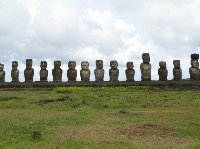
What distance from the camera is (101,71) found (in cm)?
3009

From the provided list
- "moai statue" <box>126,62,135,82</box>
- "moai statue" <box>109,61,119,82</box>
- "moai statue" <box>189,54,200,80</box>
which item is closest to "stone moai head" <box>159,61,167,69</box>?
"moai statue" <box>189,54,200,80</box>

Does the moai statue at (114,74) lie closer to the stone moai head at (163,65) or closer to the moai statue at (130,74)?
the moai statue at (130,74)

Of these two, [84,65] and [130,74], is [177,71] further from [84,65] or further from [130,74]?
[84,65]

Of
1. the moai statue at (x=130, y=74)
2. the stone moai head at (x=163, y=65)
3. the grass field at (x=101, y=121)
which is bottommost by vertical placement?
the grass field at (x=101, y=121)

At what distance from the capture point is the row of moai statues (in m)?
29.2

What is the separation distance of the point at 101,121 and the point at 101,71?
15.4 metres

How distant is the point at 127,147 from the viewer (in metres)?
10.9

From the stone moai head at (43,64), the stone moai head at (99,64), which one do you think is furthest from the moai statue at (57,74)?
the stone moai head at (99,64)

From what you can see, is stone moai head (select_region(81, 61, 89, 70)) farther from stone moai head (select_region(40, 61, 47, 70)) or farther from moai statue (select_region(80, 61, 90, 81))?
stone moai head (select_region(40, 61, 47, 70))

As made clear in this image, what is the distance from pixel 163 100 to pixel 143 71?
8548 mm

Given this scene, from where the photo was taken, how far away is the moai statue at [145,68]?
2944 centimetres

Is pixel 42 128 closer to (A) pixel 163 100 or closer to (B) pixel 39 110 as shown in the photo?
(B) pixel 39 110

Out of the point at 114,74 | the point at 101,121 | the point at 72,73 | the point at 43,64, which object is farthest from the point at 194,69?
the point at 101,121

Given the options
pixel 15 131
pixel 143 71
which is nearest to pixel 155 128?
pixel 15 131
